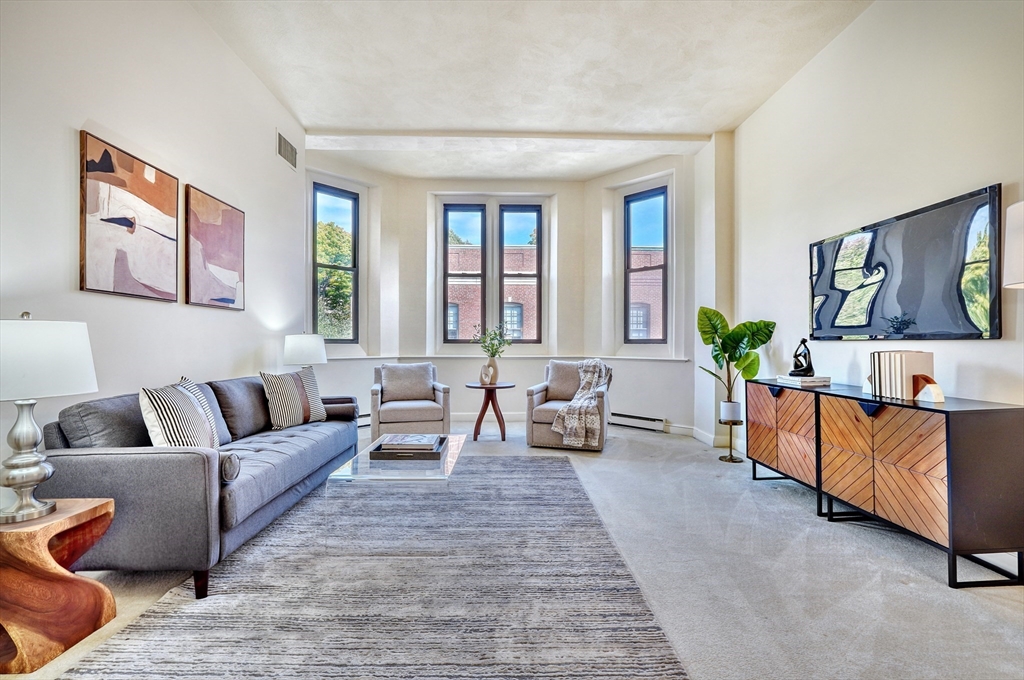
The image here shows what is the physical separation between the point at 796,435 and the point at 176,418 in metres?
3.79

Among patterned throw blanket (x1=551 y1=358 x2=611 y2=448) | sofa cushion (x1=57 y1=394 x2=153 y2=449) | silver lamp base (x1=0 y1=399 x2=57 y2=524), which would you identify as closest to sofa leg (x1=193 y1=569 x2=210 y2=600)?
silver lamp base (x1=0 y1=399 x2=57 y2=524)

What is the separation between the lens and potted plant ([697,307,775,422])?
172 inches

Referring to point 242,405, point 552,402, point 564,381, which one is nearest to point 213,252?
point 242,405

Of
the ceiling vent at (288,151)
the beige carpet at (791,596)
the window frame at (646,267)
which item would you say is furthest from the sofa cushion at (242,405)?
the window frame at (646,267)

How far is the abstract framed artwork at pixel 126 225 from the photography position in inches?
97.1

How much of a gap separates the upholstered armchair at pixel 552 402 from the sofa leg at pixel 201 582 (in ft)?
11.1

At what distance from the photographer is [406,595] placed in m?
2.14

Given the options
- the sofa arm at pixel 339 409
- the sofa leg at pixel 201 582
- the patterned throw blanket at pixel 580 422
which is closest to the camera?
the sofa leg at pixel 201 582

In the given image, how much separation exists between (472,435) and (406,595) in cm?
363

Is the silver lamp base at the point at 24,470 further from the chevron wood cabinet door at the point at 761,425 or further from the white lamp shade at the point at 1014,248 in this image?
the chevron wood cabinet door at the point at 761,425

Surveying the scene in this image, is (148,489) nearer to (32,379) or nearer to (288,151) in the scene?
(32,379)

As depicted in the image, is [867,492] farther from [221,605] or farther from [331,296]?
[331,296]

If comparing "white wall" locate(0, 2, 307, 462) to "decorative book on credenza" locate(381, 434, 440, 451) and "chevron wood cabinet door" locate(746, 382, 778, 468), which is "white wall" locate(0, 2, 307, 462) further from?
"chevron wood cabinet door" locate(746, 382, 778, 468)

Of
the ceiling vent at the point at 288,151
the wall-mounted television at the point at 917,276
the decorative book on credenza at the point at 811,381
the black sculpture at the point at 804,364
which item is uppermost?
the ceiling vent at the point at 288,151
